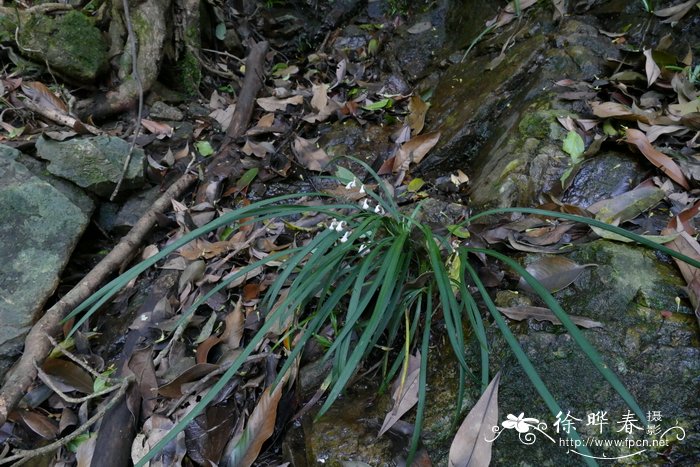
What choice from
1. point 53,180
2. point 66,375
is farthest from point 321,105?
point 66,375

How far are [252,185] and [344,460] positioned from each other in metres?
1.88

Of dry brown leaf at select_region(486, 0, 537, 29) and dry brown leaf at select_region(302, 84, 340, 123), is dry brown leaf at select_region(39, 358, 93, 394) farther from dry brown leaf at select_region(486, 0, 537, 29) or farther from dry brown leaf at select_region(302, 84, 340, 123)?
dry brown leaf at select_region(486, 0, 537, 29)

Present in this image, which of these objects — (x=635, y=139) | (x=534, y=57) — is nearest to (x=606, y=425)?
(x=635, y=139)

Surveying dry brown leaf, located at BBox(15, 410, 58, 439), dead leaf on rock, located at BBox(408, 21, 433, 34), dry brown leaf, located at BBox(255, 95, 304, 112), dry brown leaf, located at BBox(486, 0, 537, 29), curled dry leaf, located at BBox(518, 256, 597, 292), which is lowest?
dry brown leaf, located at BBox(15, 410, 58, 439)

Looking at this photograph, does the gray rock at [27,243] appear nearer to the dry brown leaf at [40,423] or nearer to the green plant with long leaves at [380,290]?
the dry brown leaf at [40,423]

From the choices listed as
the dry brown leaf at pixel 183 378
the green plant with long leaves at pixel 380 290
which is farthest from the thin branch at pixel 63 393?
the green plant with long leaves at pixel 380 290

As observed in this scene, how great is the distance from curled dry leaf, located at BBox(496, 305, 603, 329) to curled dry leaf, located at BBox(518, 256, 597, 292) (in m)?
0.09

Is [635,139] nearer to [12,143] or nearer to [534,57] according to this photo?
[534,57]

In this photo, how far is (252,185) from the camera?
2.99m

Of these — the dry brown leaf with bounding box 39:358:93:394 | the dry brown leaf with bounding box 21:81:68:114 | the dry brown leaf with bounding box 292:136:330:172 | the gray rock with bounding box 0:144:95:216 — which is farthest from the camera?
the dry brown leaf with bounding box 21:81:68:114

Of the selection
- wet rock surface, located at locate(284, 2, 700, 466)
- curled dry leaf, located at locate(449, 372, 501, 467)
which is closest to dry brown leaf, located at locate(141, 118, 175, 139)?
wet rock surface, located at locate(284, 2, 700, 466)

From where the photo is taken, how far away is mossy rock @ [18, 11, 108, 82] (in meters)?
3.23

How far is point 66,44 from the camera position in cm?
327

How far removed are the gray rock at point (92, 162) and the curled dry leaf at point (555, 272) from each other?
7.55 ft
